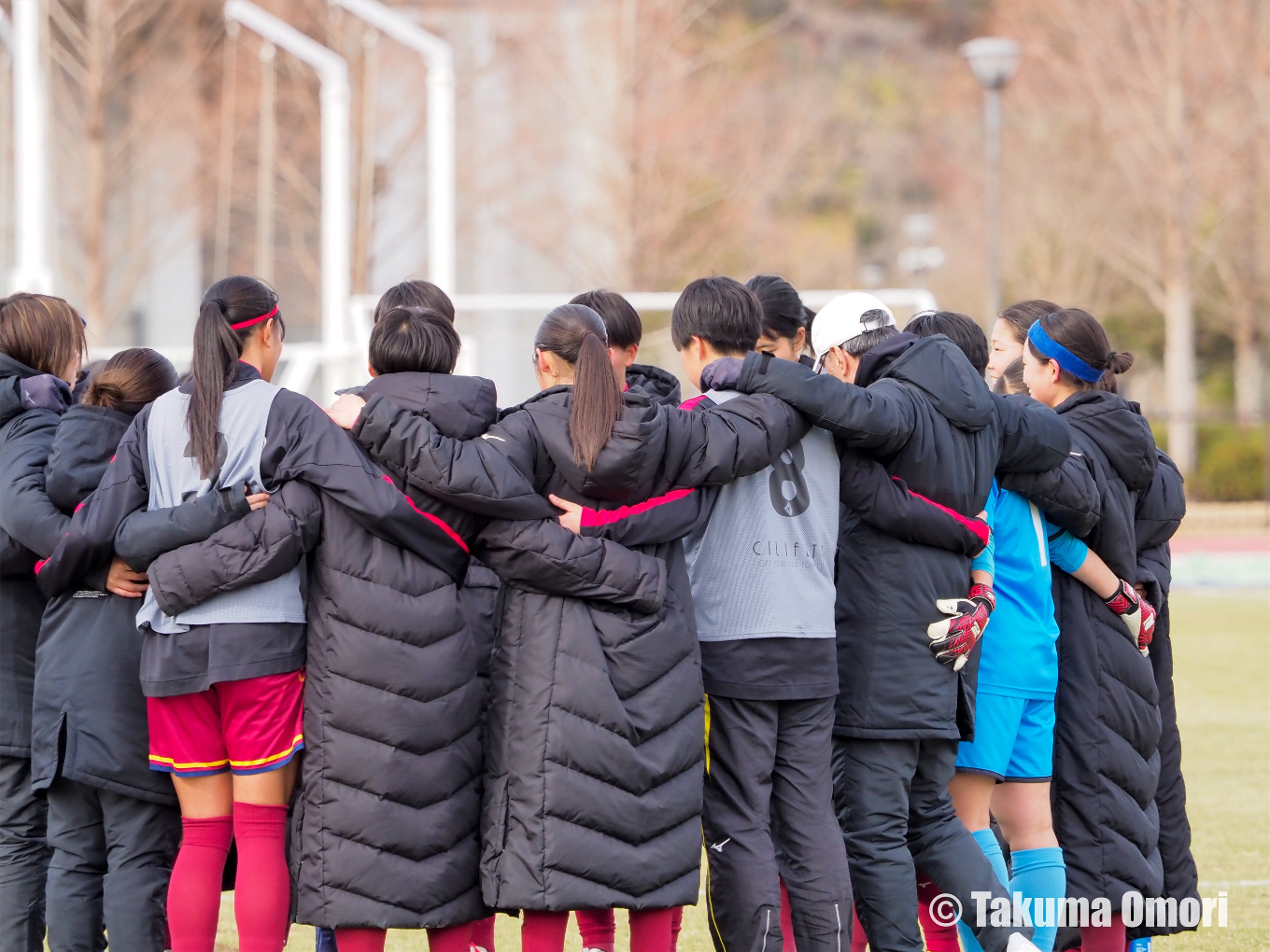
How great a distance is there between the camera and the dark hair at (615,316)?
396 cm

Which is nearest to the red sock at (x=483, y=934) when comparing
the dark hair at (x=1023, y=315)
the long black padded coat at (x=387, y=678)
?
the long black padded coat at (x=387, y=678)

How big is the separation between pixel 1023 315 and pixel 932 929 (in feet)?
6.21

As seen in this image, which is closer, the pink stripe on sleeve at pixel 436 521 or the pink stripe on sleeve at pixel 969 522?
the pink stripe on sleeve at pixel 436 521

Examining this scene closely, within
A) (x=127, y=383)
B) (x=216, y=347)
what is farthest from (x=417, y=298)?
(x=127, y=383)

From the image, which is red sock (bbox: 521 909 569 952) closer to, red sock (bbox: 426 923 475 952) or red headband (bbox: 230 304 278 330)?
red sock (bbox: 426 923 475 952)

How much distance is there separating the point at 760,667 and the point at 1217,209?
86.0 feet

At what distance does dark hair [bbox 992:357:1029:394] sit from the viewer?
456cm

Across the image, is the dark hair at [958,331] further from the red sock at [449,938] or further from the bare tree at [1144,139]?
the bare tree at [1144,139]

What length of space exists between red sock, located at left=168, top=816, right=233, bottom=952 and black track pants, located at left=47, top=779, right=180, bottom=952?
140 millimetres

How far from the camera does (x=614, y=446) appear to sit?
3.45m

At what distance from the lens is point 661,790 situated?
347cm

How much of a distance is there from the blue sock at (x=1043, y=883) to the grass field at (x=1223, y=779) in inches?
34.2

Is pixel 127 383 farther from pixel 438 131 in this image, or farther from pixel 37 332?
pixel 438 131

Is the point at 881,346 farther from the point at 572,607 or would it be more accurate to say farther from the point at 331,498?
the point at 331,498
